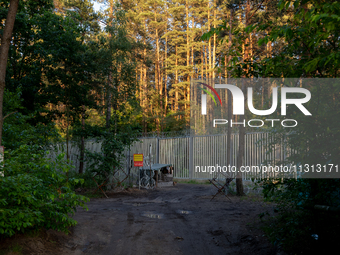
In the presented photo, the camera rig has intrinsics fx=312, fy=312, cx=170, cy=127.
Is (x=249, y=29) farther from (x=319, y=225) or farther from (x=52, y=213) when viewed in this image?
(x=52, y=213)

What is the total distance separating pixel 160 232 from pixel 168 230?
0.87 feet

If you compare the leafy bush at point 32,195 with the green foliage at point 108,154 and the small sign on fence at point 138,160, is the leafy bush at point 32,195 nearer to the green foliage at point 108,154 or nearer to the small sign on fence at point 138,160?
the green foliage at point 108,154

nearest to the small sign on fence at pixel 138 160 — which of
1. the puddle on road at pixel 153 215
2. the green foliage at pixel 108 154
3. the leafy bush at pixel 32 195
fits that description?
the green foliage at pixel 108 154

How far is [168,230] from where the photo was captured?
7.57 m

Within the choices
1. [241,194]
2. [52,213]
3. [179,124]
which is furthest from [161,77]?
[52,213]

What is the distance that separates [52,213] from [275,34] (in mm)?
4446

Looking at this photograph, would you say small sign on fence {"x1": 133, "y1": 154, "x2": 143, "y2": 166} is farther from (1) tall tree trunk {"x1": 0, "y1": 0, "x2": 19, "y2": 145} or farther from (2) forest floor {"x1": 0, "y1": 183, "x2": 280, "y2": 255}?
(1) tall tree trunk {"x1": 0, "y1": 0, "x2": 19, "y2": 145}

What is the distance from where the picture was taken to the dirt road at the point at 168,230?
6.16 metres

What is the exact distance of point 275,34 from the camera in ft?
12.6

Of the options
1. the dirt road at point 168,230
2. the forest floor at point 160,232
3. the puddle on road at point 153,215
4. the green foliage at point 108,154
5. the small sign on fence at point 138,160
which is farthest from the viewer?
the small sign on fence at point 138,160

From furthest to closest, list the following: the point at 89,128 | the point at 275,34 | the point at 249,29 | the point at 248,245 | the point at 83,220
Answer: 1. the point at 89,128
2. the point at 83,220
3. the point at 248,245
4. the point at 249,29
5. the point at 275,34

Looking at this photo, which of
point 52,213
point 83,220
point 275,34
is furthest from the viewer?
point 83,220

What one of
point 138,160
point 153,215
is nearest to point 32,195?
point 153,215

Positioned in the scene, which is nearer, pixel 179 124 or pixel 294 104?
pixel 294 104
